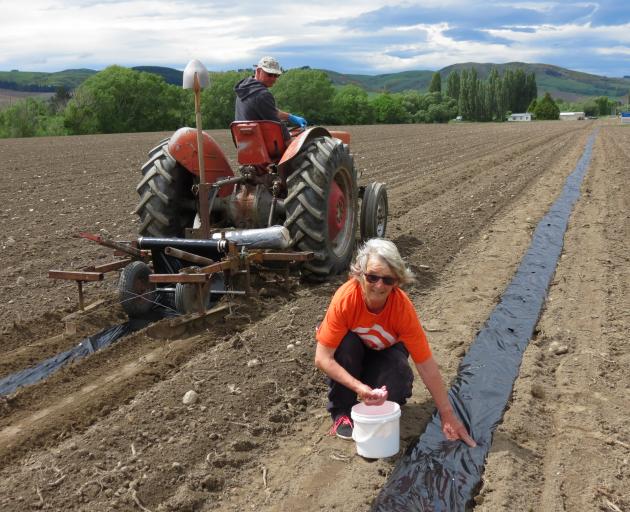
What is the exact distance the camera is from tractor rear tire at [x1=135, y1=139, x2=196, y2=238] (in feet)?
18.6

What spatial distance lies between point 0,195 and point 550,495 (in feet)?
35.2

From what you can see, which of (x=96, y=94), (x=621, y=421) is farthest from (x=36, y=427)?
(x=96, y=94)

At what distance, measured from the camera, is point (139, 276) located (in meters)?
5.05

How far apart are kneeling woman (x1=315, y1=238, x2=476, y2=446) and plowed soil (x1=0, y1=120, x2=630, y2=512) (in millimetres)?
202

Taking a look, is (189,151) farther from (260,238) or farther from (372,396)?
(372,396)

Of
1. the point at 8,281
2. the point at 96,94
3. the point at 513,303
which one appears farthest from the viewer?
the point at 96,94

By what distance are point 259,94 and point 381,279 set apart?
2848 millimetres

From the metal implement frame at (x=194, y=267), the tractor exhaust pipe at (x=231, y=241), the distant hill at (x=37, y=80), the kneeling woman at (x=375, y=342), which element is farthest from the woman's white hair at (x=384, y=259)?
the distant hill at (x=37, y=80)

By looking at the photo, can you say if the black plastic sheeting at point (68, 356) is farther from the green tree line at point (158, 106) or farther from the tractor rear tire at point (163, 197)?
the green tree line at point (158, 106)

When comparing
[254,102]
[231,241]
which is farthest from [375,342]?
[254,102]

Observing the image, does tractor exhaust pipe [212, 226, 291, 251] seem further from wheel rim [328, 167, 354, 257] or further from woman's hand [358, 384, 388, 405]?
woman's hand [358, 384, 388, 405]

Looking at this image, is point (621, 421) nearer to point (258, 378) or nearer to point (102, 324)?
point (258, 378)

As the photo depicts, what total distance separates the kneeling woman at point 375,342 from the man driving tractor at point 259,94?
2.60 meters

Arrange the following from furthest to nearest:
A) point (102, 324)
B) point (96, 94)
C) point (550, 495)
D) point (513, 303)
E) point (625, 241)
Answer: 1. point (96, 94)
2. point (625, 241)
3. point (513, 303)
4. point (102, 324)
5. point (550, 495)
